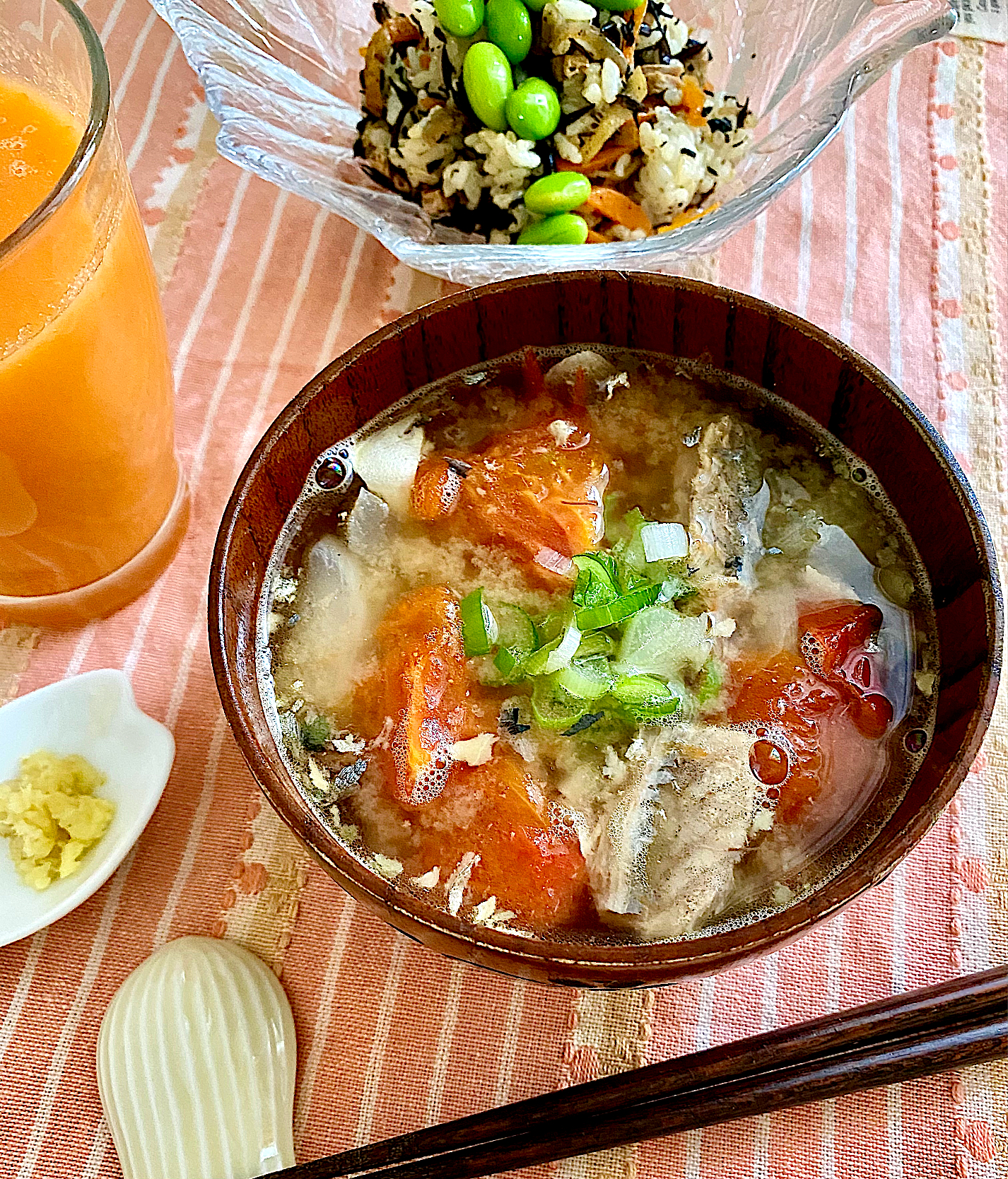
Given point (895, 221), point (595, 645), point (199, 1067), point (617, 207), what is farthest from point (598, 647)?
point (895, 221)

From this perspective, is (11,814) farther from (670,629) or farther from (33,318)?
(670,629)

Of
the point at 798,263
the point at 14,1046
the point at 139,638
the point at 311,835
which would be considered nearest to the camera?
the point at 311,835

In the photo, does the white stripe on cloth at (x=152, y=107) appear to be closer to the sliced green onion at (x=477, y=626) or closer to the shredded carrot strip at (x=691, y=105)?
the shredded carrot strip at (x=691, y=105)

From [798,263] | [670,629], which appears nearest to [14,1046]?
[670,629]

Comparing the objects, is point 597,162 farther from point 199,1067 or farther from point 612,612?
point 199,1067

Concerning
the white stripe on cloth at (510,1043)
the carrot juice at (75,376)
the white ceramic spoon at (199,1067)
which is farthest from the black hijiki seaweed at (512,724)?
the carrot juice at (75,376)

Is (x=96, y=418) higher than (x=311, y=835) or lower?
higher
